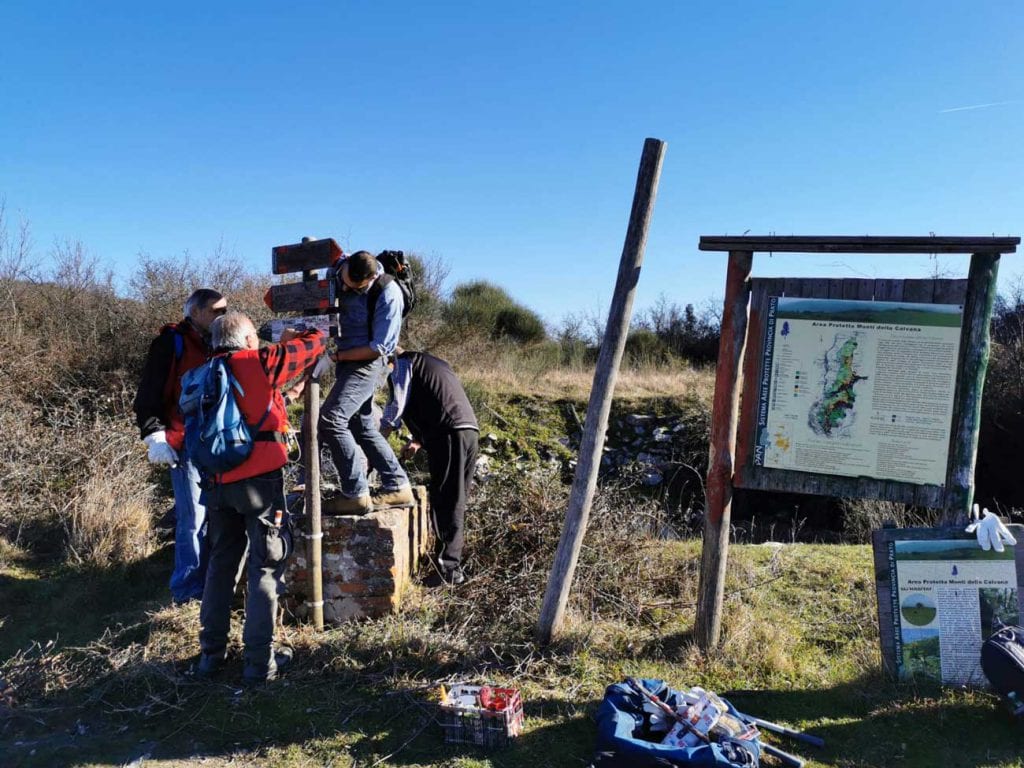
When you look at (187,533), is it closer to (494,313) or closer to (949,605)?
(949,605)

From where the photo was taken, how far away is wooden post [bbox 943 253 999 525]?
12.3ft

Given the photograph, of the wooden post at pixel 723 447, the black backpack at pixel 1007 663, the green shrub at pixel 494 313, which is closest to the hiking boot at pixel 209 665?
the wooden post at pixel 723 447

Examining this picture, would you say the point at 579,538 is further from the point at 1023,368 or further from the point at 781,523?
the point at 1023,368

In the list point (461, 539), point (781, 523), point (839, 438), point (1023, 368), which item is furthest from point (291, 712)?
point (1023, 368)

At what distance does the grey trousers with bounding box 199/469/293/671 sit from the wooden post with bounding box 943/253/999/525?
12.2ft

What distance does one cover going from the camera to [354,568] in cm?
459

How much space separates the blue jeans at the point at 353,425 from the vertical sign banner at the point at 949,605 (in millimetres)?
3222

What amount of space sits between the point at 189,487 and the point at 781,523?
353 inches

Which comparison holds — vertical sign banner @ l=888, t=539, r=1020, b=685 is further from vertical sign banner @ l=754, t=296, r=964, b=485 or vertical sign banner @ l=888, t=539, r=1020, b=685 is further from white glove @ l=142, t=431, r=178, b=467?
white glove @ l=142, t=431, r=178, b=467

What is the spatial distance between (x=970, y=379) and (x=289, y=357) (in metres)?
3.72

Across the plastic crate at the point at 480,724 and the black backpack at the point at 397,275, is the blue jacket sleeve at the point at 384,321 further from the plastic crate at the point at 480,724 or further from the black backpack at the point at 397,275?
the plastic crate at the point at 480,724

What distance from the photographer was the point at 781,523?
35.5 feet

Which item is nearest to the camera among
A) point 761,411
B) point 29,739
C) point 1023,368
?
point 29,739

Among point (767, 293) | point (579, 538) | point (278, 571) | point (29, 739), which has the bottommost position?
point (29, 739)
